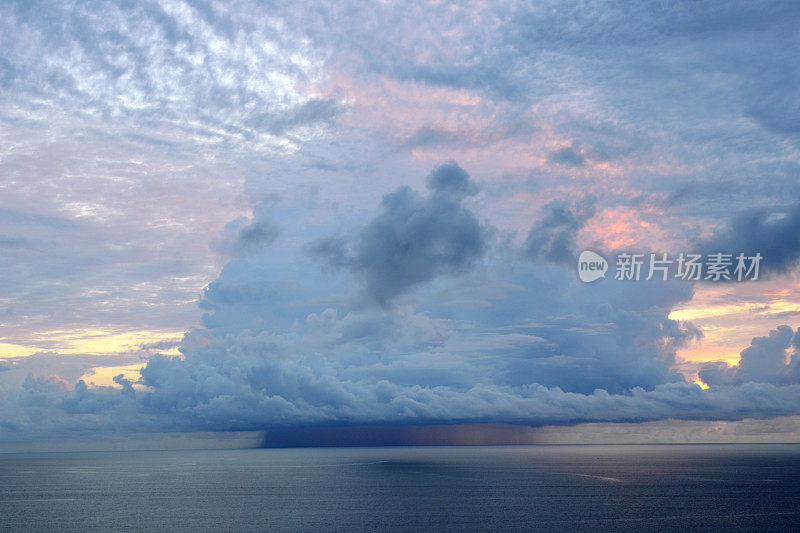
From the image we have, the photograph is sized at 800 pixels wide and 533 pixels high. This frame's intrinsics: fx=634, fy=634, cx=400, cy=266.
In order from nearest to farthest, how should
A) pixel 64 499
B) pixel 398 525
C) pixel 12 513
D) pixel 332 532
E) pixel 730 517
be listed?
pixel 332 532 < pixel 398 525 < pixel 730 517 < pixel 12 513 < pixel 64 499

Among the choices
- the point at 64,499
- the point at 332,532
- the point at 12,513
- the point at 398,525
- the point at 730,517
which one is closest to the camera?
the point at 332,532

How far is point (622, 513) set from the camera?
141750 mm

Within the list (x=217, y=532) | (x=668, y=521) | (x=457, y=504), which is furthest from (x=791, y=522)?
(x=217, y=532)

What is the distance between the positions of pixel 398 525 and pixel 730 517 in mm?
71645

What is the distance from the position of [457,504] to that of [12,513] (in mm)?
110518

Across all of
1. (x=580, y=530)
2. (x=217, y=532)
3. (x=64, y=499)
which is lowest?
(x=64, y=499)

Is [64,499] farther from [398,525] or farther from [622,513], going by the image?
[622,513]

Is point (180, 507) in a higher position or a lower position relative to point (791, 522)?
lower

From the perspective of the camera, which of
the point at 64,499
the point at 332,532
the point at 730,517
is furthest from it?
the point at 64,499

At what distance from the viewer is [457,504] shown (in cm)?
16325

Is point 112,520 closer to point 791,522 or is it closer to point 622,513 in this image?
point 622,513

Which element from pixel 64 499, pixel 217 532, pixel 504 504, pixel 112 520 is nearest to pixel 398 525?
pixel 217 532

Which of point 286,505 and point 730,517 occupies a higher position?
point 730,517

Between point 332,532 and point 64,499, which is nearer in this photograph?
point 332,532
